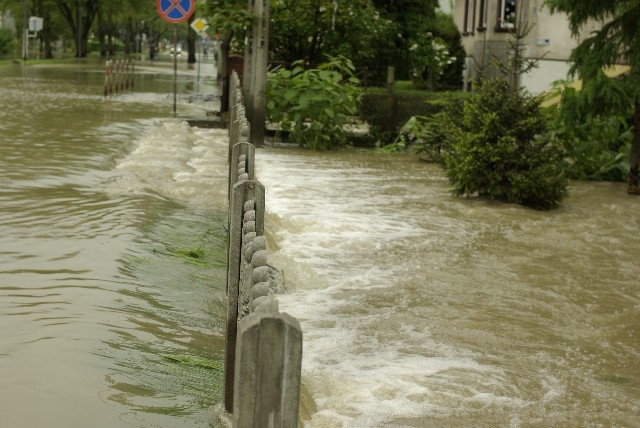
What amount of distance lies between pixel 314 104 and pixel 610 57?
7.06m

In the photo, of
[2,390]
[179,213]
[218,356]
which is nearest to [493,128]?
[179,213]

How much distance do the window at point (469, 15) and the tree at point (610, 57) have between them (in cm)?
1652

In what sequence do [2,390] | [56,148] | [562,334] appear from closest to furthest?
[2,390] → [562,334] → [56,148]

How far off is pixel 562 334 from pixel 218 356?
9.17ft

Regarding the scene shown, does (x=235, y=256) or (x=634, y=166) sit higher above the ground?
(x=235, y=256)

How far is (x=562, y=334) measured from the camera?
854cm

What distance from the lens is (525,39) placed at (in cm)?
2567

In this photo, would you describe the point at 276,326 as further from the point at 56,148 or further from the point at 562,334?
the point at 56,148

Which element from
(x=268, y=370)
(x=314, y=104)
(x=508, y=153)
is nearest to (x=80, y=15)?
(x=314, y=104)

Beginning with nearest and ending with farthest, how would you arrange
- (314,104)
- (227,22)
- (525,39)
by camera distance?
(314,104) → (227,22) → (525,39)

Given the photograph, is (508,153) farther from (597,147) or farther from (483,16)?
(483,16)

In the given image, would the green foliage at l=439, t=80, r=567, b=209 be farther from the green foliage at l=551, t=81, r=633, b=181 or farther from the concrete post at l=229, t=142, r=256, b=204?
the concrete post at l=229, t=142, r=256, b=204

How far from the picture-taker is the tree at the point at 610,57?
15.6 metres

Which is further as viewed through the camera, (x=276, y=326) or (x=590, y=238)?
(x=590, y=238)
